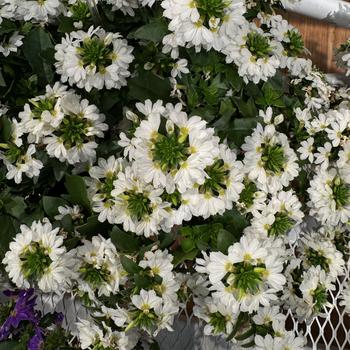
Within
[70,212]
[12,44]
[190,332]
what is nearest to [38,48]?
[12,44]

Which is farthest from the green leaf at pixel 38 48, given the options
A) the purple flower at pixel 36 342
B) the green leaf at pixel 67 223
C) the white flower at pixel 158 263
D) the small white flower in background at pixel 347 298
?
the small white flower in background at pixel 347 298

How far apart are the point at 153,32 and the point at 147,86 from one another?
3.2 inches

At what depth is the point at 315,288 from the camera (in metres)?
0.81

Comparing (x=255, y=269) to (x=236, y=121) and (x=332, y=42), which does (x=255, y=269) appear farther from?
(x=332, y=42)

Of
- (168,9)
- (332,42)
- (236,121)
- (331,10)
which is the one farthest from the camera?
(332,42)

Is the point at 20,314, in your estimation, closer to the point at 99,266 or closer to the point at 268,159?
the point at 99,266

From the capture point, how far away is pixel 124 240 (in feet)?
2.33

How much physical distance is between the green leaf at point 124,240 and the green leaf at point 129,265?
0.03 metres

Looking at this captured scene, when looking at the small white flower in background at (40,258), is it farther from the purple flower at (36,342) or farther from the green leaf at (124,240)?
the purple flower at (36,342)

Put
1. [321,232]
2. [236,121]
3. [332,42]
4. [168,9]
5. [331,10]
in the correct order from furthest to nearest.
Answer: [332,42]
[331,10]
[321,232]
[236,121]
[168,9]

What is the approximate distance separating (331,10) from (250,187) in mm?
542

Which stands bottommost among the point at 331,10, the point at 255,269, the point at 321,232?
the point at 321,232

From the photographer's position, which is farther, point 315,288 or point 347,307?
point 347,307

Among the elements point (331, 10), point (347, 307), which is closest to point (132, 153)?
point (347, 307)
